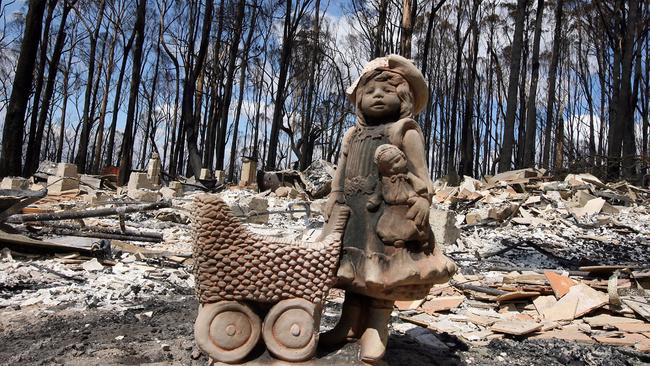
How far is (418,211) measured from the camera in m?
2.53

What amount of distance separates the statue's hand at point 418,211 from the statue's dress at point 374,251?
6 centimetres

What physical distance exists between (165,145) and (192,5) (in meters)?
14.8

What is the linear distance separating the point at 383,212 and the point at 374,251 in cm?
23

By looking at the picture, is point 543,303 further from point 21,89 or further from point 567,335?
point 21,89

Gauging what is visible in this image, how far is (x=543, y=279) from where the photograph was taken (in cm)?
510

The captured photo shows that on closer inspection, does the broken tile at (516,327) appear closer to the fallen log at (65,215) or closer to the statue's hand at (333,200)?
the statue's hand at (333,200)

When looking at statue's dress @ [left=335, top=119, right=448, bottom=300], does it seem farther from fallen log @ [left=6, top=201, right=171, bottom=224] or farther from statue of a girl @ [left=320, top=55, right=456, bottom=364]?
fallen log @ [left=6, top=201, right=171, bottom=224]

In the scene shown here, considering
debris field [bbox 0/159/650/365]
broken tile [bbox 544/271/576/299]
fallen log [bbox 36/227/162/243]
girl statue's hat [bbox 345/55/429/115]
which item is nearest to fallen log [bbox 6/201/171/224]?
debris field [bbox 0/159/650/365]

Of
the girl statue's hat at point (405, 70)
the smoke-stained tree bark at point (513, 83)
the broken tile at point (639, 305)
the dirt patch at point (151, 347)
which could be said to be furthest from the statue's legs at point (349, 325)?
the smoke-stained tree bark at point (513, 83)

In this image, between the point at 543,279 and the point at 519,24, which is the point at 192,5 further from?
the point at 543,279

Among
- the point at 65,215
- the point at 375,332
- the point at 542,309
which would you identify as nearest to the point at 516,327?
the point at 542,309

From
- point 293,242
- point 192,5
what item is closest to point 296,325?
point 293,242

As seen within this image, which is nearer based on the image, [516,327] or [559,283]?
[516,327]

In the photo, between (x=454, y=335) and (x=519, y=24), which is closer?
(x=454, y=335)
